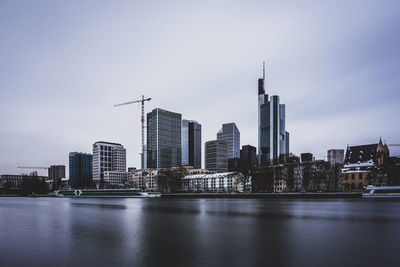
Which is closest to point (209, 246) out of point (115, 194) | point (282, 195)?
point (282, 195)

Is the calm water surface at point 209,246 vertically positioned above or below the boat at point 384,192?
above

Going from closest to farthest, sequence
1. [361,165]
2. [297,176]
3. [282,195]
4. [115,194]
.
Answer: [282,195]
[361,165]
[297,176]
[115,194]

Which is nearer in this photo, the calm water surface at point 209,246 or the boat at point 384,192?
the calm water surface at point 209,246

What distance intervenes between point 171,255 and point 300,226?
18.5m

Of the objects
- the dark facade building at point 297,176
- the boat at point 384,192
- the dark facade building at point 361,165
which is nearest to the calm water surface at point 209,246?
the boat at point 384,192

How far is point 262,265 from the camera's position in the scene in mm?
17453

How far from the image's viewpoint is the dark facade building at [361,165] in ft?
437

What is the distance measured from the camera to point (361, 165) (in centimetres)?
14062

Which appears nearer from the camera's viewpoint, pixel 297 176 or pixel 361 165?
pixel 361 165

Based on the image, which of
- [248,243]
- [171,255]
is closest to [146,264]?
[171,255]

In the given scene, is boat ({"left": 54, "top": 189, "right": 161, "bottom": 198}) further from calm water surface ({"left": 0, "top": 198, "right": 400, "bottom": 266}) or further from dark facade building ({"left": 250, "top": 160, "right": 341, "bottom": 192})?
calm water surface ({"left": 0, "top": 198, "right": 400, "bottom": 266})

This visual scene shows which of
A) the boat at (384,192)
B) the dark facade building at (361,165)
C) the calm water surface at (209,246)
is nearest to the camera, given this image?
the calm water surface at (209,246)

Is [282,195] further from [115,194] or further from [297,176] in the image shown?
[115,194]

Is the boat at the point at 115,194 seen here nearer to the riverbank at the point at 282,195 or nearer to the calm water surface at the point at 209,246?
the riverbank at the point at 282,195
